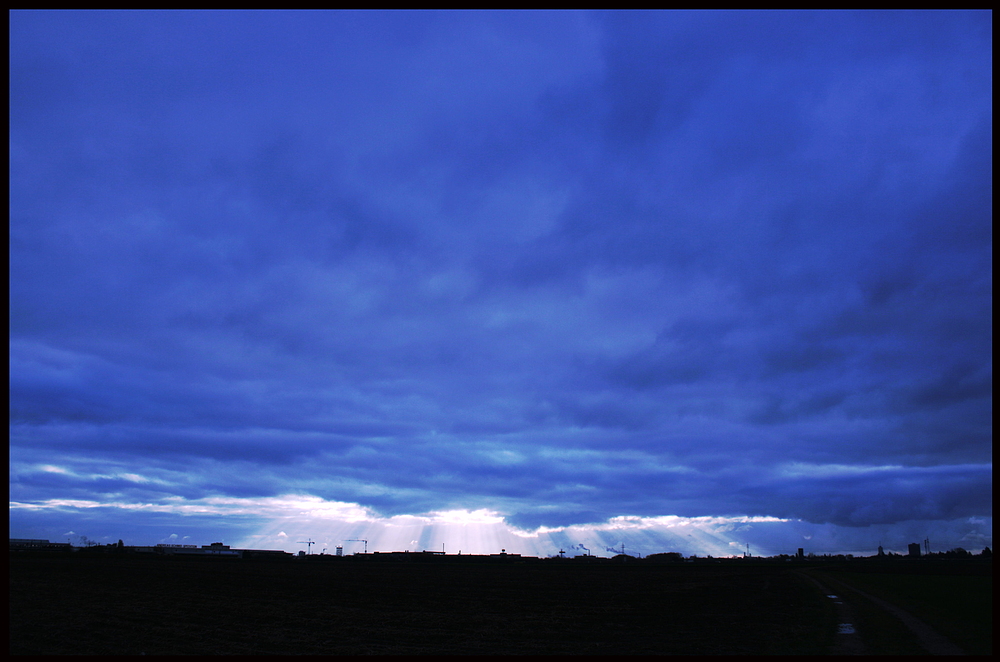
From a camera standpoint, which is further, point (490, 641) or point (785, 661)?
point (490, 641)

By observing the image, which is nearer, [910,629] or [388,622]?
[910,629]

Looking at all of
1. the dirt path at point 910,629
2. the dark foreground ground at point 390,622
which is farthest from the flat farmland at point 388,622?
the dirt path at point 910,629

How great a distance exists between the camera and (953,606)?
5100 cm

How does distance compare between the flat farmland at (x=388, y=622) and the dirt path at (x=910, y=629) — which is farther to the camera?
the flat farmland at (x=388, y=622)

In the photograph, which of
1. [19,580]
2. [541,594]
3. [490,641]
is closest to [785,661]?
[490,641]

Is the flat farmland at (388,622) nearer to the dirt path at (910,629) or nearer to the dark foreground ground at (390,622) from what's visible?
the dark foreground ground at (390,622)

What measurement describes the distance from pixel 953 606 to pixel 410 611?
4649 cm

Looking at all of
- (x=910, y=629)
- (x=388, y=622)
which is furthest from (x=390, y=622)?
(x=910, y=629)

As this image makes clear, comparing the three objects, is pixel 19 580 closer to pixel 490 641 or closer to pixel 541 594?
pixel 541 594

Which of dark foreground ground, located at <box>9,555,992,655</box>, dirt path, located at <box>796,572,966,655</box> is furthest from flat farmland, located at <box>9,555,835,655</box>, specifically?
dirt path, located at <box>796,572,966,655</box>

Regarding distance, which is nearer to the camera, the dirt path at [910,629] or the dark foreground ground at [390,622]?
the dirt path at [910,629]

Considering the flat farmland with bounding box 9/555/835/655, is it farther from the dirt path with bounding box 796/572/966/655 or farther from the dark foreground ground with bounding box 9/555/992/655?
the dirt path with bounding box 796/572/966/655

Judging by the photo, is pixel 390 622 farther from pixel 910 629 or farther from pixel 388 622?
pixel 910 629
